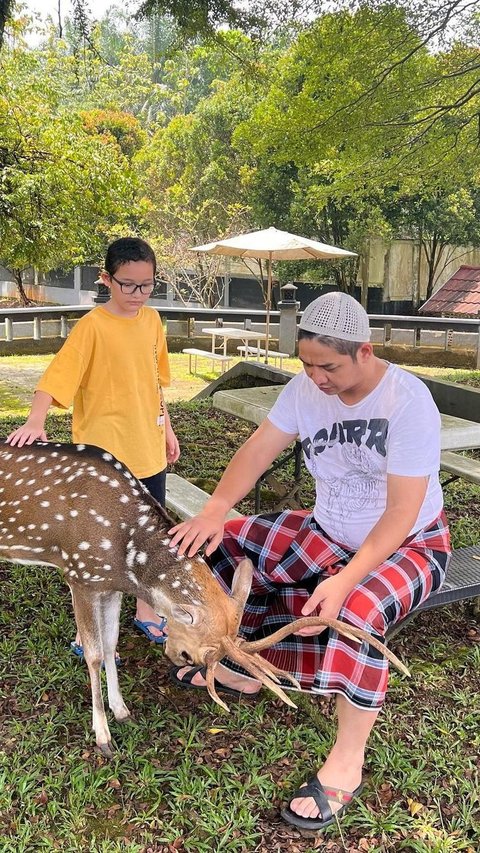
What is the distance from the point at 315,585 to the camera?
2.58 m

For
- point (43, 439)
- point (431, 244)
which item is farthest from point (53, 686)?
point (431, 244)

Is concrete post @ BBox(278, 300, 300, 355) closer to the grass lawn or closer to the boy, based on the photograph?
the grass lawn

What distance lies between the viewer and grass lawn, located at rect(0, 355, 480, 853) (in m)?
2.20

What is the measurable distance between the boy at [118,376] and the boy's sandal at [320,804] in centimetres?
110

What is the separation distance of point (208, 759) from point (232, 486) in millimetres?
927

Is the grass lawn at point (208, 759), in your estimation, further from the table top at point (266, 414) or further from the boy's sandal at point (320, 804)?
the table top at point (266, 414)

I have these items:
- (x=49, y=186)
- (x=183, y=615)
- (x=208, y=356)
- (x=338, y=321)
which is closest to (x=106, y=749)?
(x=183, y=615)

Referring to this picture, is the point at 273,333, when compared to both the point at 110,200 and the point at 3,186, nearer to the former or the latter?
the point at 110,200

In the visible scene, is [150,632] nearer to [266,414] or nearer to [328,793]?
[328,793]

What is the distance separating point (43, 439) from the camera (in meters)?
A: 2.79

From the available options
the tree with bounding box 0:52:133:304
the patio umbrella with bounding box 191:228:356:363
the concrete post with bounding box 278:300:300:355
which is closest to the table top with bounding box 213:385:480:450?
the tree with bounding box 0:52:133:304

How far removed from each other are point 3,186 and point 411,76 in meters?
4.14

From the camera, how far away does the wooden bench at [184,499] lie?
3.60 metres

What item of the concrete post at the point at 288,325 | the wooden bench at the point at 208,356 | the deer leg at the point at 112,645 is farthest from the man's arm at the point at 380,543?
the concrete post at the point at 288,325
